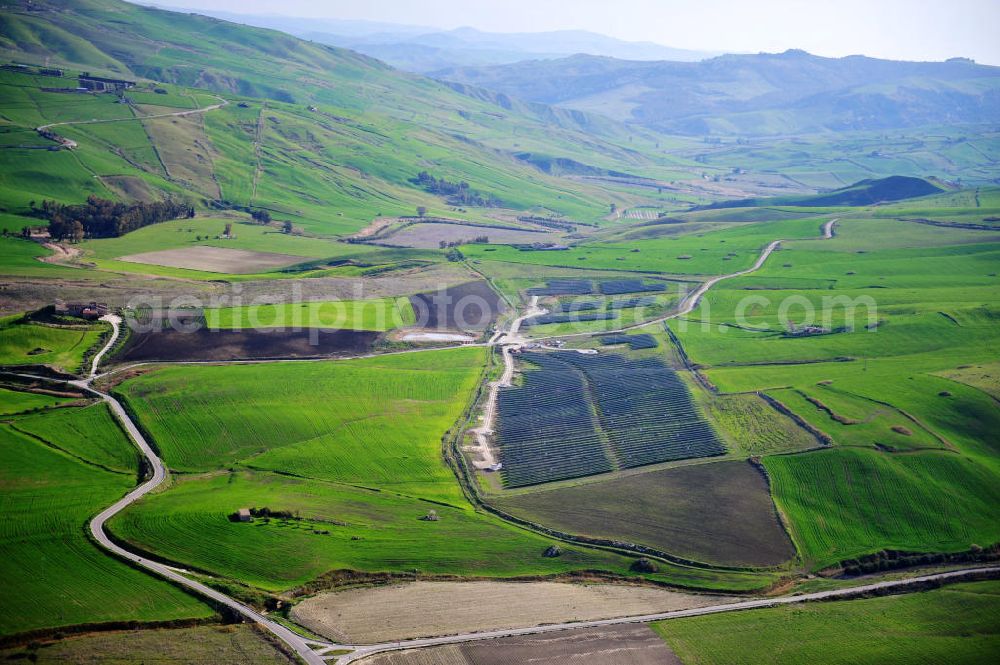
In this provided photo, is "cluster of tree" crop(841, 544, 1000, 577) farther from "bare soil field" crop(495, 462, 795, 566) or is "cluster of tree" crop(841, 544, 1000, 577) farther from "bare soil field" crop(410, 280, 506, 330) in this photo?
"bare soil field" crop(410, 280, 506, 330)

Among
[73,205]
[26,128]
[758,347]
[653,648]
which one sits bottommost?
[653,648]

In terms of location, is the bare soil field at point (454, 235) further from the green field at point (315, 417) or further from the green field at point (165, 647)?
the green field at point (165, 647)

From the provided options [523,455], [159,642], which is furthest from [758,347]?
[159,642]

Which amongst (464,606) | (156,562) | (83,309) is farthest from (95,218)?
(464,606)

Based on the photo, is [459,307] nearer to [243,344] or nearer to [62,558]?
[243,344]

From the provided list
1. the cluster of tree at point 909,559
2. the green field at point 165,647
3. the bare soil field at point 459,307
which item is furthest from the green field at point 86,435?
the cluster of tree at point 909,559

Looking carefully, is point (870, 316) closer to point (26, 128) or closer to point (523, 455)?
point (523, 455)
